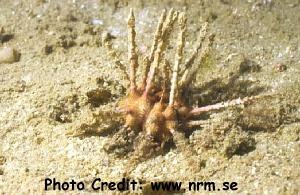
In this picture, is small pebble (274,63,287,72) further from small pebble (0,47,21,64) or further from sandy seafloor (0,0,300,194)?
small pebble (0,47,21,64)

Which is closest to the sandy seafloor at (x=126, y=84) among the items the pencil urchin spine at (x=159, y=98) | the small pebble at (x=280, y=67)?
the small pebble at (x=280, y=67)

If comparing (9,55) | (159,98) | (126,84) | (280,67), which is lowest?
(159,98)

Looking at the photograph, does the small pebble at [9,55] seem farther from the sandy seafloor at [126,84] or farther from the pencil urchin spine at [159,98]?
the pencil urchin spine at [159,98]

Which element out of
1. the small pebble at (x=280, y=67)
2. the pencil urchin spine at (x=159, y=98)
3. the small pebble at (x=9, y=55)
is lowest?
the pencil urchin spine at (x=159, y=98)

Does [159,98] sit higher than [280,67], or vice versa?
[280,67]

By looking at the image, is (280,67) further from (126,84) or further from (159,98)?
(126,84)

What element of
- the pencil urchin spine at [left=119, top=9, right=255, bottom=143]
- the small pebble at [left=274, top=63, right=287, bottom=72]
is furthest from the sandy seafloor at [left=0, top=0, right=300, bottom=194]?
the pencil urchin spine at [left=119, top=9, right=255, bottom=143]

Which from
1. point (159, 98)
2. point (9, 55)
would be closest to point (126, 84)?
point (159, 98)
